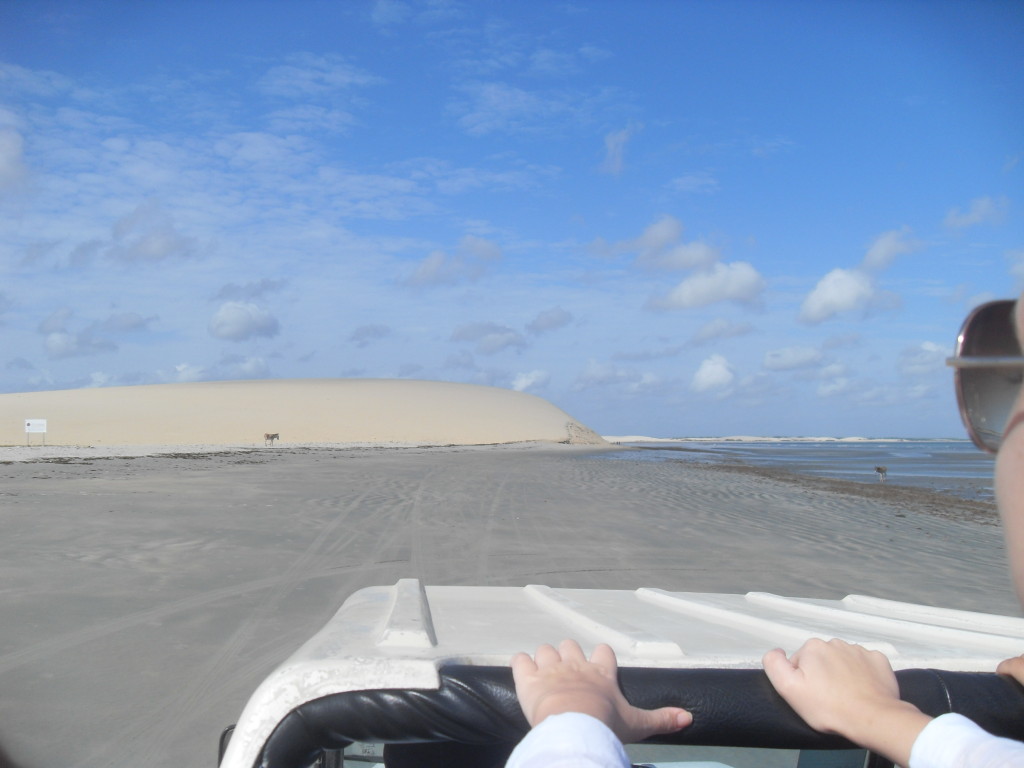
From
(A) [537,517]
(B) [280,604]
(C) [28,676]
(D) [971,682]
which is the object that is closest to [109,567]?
(B) [280,604]

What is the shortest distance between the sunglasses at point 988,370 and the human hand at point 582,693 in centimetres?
68

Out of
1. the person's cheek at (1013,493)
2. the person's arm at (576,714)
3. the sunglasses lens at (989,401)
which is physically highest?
the sunglasses lens at (989,401)

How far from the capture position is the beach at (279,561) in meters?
4.19

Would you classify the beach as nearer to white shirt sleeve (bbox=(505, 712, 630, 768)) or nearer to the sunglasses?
white shirt sleeve (bbox=(505, 712, 630, 768))

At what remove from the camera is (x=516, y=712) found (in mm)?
1423

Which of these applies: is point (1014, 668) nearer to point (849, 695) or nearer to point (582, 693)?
point (849, 695)

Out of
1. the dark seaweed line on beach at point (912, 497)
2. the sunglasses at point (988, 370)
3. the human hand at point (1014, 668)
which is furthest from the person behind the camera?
the dark seaweed line on beach at point (912, 497)

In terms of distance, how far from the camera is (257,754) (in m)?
1.39

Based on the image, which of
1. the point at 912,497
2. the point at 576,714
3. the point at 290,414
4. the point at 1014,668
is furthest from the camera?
the point at 290,414

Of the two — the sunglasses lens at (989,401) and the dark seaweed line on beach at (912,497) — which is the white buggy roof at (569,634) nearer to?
the sunglasses lens at (989,401)

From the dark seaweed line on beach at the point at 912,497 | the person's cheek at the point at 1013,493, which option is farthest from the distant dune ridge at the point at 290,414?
the person's cheek at the point at 1013,493

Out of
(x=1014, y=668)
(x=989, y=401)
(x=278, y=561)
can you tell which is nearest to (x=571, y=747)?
(x=989, y=401)

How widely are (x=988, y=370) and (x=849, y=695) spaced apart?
0.64 m

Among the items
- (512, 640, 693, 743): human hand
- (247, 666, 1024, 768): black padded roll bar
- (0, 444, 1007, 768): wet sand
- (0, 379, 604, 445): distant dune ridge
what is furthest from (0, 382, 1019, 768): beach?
(0, 379, 604, 445): distant dune ridge
